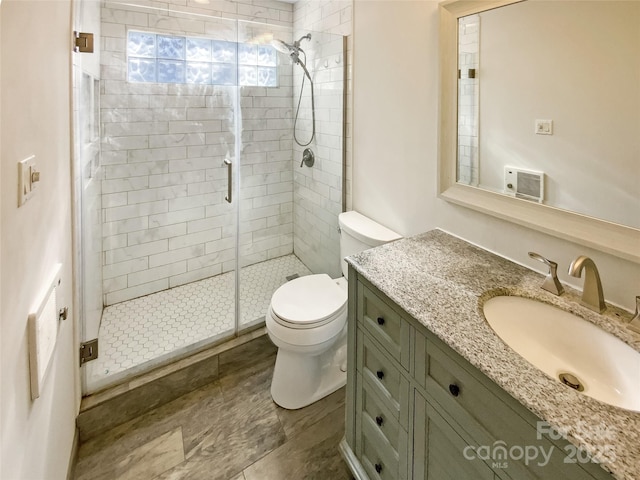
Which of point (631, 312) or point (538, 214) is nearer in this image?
point (631, 312)

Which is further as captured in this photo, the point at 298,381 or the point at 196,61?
the point at 196,61

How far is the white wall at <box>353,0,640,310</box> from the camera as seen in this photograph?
1366 mm

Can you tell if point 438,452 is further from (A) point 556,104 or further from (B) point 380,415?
(A) point 556,104

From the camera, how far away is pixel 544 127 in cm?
116

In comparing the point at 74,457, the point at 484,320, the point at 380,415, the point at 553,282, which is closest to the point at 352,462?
the point at 380,415

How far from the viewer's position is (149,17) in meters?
2.34

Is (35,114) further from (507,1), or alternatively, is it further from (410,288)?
(507,1)

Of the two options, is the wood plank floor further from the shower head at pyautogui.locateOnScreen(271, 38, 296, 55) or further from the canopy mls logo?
the shower head at pyautogui.locateOnScreen(271, 38, 296, 55)

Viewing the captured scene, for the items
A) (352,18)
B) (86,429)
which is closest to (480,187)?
(352,18)

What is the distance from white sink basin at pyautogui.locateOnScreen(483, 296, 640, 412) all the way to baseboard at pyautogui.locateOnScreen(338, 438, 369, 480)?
31.6 inches

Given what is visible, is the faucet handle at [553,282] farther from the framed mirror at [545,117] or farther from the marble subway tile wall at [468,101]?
the marble subway tile wall at [468,101]

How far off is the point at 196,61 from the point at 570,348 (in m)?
2.73

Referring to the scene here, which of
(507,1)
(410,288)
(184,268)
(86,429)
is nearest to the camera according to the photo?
(410,288)

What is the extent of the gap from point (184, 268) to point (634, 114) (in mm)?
2768
